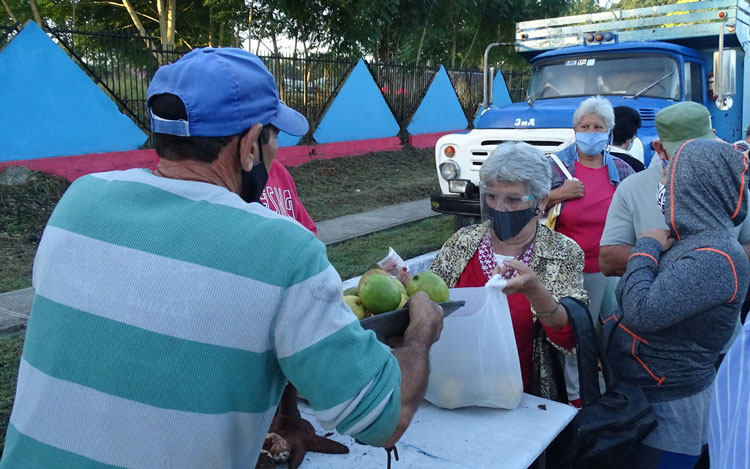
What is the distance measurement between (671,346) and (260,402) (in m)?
1.75

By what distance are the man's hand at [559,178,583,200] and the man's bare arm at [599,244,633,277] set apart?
0.65 meters

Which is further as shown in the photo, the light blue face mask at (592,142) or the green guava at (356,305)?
the light blue face mask at (592,142)

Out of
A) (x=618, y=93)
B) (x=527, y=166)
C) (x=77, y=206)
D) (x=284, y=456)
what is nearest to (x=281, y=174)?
(x=527, y=166)

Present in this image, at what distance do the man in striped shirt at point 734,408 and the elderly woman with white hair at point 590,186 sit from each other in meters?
2.35

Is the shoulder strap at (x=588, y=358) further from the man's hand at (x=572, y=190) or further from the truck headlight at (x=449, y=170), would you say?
the truck headlight at (x=449, y=170)

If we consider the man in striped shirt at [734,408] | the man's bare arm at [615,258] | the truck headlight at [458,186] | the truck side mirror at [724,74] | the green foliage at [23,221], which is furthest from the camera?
the truck headlight at [458,186]

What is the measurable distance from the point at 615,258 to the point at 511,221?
65 cm

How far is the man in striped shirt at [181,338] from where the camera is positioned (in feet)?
4.18

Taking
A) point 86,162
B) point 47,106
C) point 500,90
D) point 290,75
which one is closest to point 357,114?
point 290,75

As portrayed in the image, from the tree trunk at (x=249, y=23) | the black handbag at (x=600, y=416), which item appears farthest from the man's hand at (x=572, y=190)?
the tree trunk at (x=249, y=23)

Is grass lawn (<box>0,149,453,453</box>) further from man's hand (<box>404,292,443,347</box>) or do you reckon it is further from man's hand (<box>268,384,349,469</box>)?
man's hand (<box>404,292,443,347</box>)

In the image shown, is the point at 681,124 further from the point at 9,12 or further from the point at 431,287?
the point at 9,12

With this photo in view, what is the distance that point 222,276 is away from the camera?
127 centimetres

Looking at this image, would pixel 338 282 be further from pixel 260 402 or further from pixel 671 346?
pixel 671 346
